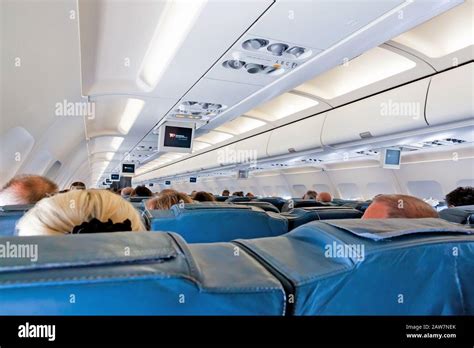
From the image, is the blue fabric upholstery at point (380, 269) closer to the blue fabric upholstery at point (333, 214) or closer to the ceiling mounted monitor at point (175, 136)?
the blue fabric upholstery at point (333, 214)

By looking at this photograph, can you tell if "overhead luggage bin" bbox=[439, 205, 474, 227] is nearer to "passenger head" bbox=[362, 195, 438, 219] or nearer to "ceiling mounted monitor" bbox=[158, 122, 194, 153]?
"passenger head" bbox=[362, 195, 438, 219]

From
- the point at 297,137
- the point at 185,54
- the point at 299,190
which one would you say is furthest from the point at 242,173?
the point at 185,54

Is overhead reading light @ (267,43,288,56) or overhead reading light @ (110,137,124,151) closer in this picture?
overhead reading light @ (267,43,288,56)

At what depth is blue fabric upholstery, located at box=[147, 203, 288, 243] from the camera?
86.4 inches

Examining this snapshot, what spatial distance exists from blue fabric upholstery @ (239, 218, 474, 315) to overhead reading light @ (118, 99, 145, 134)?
559 centimetres

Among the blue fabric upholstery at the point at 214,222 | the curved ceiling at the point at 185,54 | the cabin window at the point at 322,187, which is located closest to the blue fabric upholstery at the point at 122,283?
the blue fabric upholstery at the point at 214,222

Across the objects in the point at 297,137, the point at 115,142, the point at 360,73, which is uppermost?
the point at 360,73

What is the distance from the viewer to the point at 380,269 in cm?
87

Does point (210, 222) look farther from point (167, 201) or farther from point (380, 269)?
point (167, 201)

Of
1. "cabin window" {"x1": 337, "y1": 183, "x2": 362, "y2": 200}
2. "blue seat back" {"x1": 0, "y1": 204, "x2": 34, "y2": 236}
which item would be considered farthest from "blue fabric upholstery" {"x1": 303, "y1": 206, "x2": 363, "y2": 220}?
"cabin window" {"x1": 337, "y1": 183, "x2": 362, "y2": 200}

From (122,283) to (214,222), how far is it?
161 centimetres
